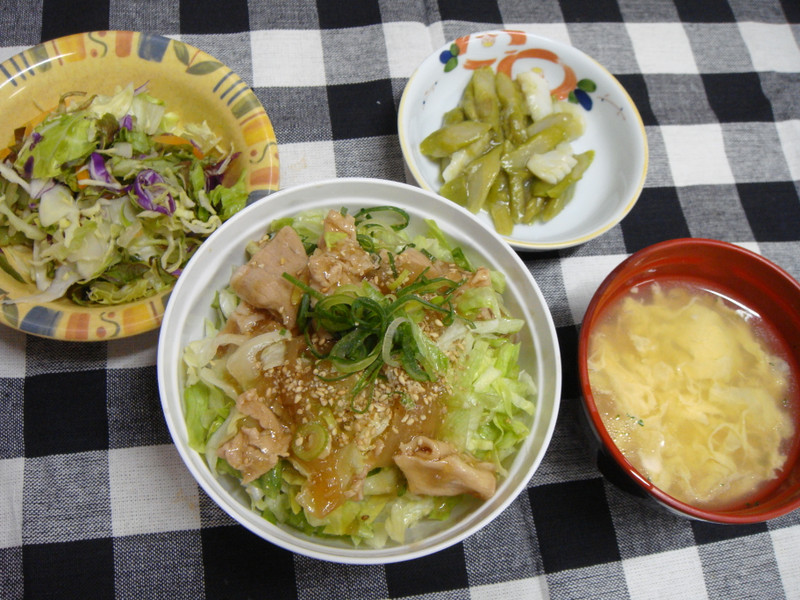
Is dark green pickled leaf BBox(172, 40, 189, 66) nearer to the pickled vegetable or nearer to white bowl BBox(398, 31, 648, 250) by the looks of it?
white bowl BBox(398, 31, 648, 250)

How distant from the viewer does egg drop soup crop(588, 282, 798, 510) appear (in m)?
1.84

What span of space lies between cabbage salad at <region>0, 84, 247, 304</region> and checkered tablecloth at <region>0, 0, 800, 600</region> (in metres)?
0.23

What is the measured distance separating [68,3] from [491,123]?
1.95m

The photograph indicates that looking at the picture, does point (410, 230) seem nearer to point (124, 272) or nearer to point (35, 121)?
point (124, 272)

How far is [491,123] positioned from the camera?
94.3 inches

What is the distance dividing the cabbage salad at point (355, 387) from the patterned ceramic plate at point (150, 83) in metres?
0.44

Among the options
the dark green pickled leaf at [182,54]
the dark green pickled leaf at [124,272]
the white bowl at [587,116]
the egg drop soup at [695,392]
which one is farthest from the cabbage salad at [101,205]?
the egg drop soup at [695,392]

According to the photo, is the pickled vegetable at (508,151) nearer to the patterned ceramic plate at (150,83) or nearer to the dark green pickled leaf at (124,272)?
the patterned ceramic plate at (150,83)

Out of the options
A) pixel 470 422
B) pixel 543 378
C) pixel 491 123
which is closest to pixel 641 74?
pixel 491 123

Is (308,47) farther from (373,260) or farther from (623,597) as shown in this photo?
(623,597)

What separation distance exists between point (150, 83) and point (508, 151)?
142 cm

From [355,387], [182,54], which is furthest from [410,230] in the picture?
[182,54]

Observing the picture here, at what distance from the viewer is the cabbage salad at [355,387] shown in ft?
5.18

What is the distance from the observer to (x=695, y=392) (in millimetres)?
1935
